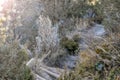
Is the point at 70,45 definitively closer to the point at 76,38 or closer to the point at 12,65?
the point at 76,38

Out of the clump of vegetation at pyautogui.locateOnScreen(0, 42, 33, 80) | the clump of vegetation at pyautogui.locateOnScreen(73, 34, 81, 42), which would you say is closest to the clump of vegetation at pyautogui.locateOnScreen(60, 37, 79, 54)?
the clump of vegetation at pyautogui.locateOnScreen(73, 34, 81, 42)

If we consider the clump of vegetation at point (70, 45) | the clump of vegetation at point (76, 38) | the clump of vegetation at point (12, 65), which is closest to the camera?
the clump of vegetation at point (12, 65)

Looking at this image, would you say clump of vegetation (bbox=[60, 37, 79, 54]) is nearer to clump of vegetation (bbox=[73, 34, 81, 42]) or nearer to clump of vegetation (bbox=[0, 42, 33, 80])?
clump of vegetation (bbox=[73, 34, 81, 42])

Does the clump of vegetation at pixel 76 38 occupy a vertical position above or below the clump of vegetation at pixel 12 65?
below

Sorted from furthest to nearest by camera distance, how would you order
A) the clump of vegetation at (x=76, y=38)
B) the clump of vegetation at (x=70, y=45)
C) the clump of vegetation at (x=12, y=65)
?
1. the clump of vegetation at (x=76, y=38)
2. the clump of vegetation at (x=70, y=45)
3. the clump of vegetation at (x=12, y=65)

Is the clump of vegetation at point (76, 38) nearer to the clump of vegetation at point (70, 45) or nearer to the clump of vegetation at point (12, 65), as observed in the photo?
the clump of vegetation at point (70, 45)

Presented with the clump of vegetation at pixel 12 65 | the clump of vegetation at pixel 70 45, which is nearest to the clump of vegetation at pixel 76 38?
the clump of vegetation at pixel 70 45

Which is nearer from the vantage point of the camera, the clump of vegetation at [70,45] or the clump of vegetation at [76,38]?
the clump of vegetation at [70,45]

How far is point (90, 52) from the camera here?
602cm

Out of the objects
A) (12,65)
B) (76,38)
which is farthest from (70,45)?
(12,65)

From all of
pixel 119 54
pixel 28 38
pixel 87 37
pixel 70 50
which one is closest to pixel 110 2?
pixel 87 37

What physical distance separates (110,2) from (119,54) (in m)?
3.13

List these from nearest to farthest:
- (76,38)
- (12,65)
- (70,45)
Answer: (12,65) < (70,45) < (76,38)

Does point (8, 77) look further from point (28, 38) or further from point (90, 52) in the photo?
point (28, 38)
